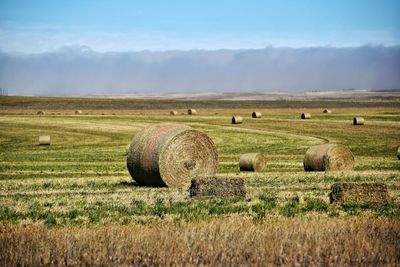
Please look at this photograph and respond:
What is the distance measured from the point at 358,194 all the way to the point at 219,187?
133 inches

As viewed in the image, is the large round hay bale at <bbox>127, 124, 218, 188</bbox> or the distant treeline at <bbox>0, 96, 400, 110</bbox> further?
the distant treeline at <bbox>0, 96, 400, 110</bbox>

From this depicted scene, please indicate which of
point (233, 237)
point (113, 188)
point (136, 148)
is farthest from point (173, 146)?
point (233, 237)

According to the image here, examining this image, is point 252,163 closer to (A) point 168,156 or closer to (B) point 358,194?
(A) point 168,156

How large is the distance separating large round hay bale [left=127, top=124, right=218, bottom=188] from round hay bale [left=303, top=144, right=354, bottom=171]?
18.6 ft

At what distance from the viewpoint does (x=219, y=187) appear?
1727 cm

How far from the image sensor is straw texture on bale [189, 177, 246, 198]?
17.2 meters

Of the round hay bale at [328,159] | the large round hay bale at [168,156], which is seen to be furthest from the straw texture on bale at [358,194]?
the round hay bale at [328,159]

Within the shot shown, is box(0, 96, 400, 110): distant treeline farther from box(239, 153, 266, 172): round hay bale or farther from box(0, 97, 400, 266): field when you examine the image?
box(0, 97, 400, 266): field

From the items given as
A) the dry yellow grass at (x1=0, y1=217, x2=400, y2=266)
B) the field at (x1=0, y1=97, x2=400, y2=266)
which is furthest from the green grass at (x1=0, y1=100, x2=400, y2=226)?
the dry yellow grass at (x1=0, y1=217, x2=400, y2=266)

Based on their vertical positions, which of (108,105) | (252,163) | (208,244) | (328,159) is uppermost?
(208,244)

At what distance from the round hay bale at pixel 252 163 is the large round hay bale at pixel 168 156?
5352mm

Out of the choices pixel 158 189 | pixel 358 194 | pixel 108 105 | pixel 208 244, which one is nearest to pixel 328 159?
pixel 158 189

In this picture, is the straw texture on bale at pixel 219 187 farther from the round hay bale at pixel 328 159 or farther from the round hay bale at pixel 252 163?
the round hay bale at pixel 252 163

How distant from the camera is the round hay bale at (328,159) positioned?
26.8 metres
